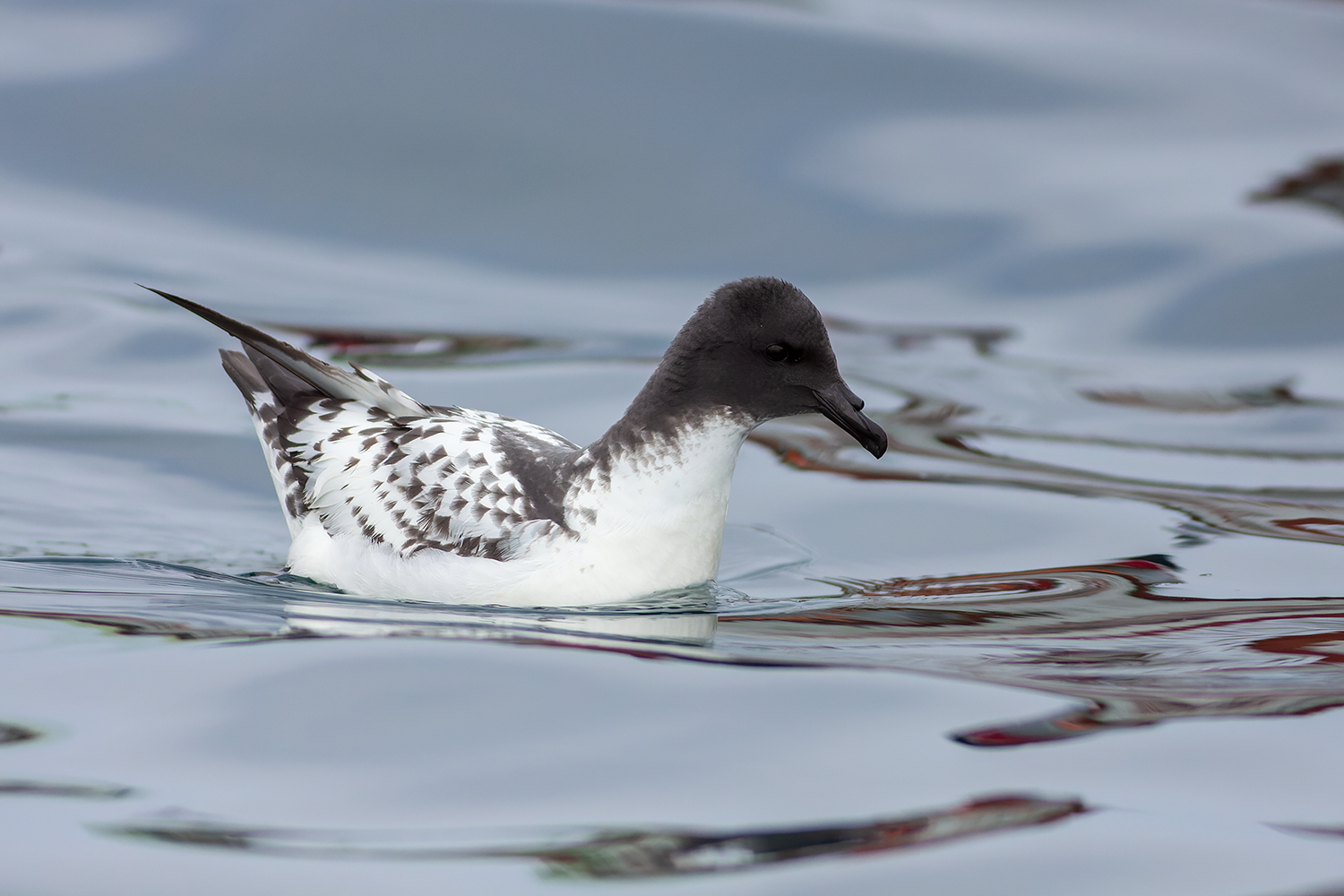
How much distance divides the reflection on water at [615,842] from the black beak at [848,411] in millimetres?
2153

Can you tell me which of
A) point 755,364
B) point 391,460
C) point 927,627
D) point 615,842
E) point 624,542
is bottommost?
point 615,842

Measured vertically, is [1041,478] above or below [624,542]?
above

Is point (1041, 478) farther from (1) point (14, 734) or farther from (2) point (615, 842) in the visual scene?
(1) point (14, 734)

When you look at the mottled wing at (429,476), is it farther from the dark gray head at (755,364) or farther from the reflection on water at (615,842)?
the reflection on water at (615,842)

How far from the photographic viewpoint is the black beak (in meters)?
5.50

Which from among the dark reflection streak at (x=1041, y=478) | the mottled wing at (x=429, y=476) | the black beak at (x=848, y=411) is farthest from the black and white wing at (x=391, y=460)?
the dark reflection streak at (x=1041, y=478)

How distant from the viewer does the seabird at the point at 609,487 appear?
214 inches

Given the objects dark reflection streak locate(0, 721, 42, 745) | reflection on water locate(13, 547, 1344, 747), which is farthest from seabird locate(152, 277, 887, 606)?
dark reflection streak locate(0, 721, 42, 745)

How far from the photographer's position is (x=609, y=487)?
5.54 metres

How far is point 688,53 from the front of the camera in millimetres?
12039

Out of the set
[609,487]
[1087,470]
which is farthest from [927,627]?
[1087,470]

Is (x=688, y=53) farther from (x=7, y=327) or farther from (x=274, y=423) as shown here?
(x=274, y=423)

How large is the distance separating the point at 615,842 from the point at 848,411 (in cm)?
241

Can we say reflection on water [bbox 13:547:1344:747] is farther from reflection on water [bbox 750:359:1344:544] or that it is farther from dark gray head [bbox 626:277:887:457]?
reflection on water [bbox 750:359:1344:544]
